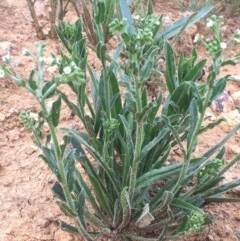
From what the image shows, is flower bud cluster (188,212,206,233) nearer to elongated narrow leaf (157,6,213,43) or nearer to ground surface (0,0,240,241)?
ground surface (0,0,240,241)

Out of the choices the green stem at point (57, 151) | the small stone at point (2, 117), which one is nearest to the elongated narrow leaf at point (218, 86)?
the green stem at point (57, 151)

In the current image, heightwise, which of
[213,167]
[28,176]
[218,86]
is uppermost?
[218,86]

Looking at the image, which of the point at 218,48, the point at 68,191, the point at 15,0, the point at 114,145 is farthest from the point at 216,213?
the point at 15,0

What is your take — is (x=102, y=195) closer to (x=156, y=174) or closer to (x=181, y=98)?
(x=156, y=174)

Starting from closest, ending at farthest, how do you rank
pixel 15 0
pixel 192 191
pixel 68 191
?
pixel 68 191, pixel 192 191, pixel 15 0

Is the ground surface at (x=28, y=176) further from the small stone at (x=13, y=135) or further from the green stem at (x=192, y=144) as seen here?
the green stem at (x=192, y=144)

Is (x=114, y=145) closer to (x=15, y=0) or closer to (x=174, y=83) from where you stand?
(x=174, y=83)

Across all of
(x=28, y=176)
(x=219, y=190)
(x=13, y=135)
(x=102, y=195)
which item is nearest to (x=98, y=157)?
(x=102, y=195)

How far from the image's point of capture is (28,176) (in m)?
1.97

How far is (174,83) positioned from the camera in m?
1.60

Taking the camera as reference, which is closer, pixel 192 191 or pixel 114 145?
pixel 192 191

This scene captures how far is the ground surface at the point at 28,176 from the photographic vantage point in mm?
1786

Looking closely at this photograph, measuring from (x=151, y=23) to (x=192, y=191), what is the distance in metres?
0.62

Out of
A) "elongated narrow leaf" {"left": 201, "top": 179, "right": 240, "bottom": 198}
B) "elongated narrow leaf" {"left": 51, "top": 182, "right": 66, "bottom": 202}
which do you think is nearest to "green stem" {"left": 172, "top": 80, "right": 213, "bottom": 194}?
"elongated narrow leaf" {"left": 201, "top": 179, "right": 240, "bottom": 198}
